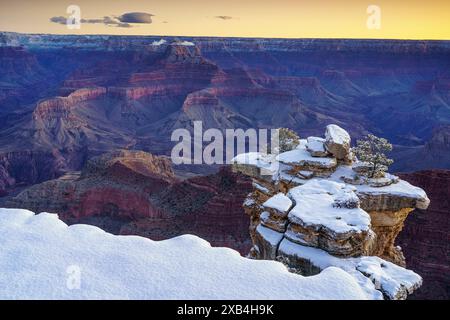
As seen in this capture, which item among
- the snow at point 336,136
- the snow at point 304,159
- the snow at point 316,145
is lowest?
the snow at point 304,159

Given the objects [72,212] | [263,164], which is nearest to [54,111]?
[72,212]

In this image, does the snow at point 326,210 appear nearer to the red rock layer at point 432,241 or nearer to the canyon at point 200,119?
the canyon at point 200,119

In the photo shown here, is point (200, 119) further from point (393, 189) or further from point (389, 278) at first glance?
point (389, 278)

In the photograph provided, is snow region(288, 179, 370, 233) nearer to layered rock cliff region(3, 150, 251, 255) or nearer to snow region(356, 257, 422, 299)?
snow region(356, 257, 422, 299)

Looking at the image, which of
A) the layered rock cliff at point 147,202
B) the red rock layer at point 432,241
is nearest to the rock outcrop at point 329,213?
the red rock layer at point 432,241

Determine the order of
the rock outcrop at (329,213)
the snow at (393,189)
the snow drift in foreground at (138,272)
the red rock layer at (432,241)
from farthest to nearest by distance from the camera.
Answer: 1. the red rock layer at (432,241)
2. the snow at (393,189)
3. the rock outcrop at (329,213)
4. the snow drift in foreground at (138,272)

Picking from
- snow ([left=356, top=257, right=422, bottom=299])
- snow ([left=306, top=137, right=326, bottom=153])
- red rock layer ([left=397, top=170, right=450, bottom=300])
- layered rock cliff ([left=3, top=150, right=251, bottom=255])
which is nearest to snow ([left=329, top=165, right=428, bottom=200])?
snow ([left=306, top=137, right=326, bottom=153])

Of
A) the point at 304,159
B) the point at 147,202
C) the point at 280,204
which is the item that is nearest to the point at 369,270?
the point at 280,204
